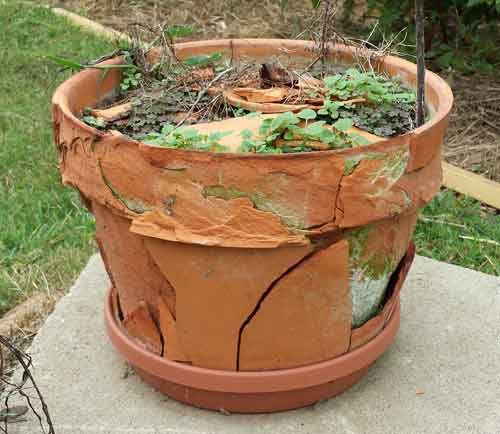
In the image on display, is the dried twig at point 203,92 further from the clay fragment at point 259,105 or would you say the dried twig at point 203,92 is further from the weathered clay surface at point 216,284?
the weathered clay surface at point 216,284

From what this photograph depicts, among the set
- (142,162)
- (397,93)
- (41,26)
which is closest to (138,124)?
(142,162)

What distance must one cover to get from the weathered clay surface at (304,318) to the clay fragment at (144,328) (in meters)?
0.22

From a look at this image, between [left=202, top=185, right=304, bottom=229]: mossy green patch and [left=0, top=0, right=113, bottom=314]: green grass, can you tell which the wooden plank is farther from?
[left=202, top=185, right=304, bottom=229]: mossy green patch

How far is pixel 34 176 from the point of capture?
11.2ft

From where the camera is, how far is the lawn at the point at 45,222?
2.75 meters

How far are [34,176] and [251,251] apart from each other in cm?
199

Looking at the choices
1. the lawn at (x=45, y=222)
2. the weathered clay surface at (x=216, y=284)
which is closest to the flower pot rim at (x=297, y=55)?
the weathered clay surface at (x=216, y=284)

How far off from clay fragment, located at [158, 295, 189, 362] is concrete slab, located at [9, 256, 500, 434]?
0.55ft

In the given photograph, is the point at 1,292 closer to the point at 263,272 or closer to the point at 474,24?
the point at 263,272

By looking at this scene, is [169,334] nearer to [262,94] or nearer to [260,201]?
[260,201]

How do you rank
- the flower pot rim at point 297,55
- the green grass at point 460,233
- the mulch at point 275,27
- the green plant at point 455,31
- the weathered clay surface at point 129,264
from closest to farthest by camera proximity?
the flower pot rim at point 297,55, the weathered clay surface at point 129,264, the green grass at point 460,233, the mulch at point 275,27, the green plant at point 455,31

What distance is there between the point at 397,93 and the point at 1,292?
1467 mm

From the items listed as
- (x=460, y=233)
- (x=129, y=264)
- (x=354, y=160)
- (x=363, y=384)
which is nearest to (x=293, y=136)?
(x=354, y=160)

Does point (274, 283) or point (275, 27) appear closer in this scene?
point (274, 283)
